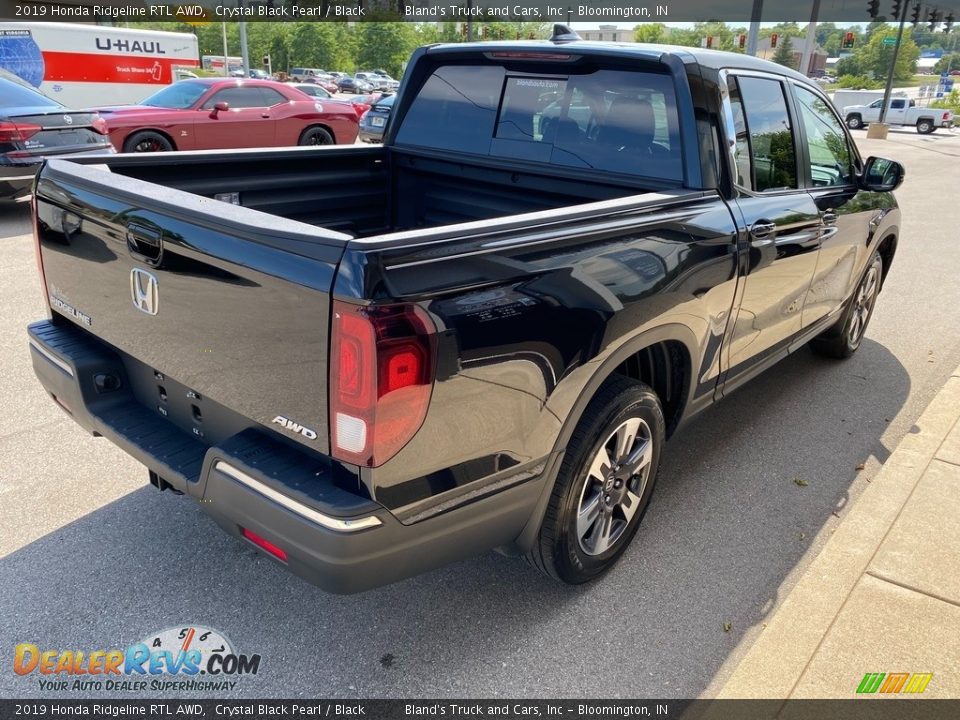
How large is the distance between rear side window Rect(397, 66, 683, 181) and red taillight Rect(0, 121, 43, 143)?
6.60m

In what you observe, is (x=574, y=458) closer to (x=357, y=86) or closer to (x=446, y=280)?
(x=446, y=280)

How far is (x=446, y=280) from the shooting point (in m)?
2.01

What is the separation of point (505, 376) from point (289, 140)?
510 inches

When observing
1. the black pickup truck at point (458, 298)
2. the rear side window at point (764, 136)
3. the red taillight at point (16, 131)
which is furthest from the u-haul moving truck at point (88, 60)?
the rear side window at point (764, 136)

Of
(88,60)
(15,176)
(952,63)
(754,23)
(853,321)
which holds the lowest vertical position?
(15,176)

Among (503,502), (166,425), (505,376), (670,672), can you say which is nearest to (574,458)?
(503,502)

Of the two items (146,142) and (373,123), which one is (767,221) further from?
(373,123)

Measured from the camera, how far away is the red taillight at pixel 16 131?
8.61 meters

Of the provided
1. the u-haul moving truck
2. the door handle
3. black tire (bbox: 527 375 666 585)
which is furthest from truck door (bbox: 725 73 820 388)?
the u-haul moving truck

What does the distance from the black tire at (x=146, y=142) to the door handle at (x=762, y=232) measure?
10.5 meters

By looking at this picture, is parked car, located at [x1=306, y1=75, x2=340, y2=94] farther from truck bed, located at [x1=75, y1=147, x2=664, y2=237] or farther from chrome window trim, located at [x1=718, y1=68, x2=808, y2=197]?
chrome window trim, located at [x1=718, y1=68, x2=808, y2=197]

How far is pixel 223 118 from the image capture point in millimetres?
12719

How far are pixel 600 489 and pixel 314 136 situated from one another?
13.0m

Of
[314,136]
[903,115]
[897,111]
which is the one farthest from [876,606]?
[897,111]
